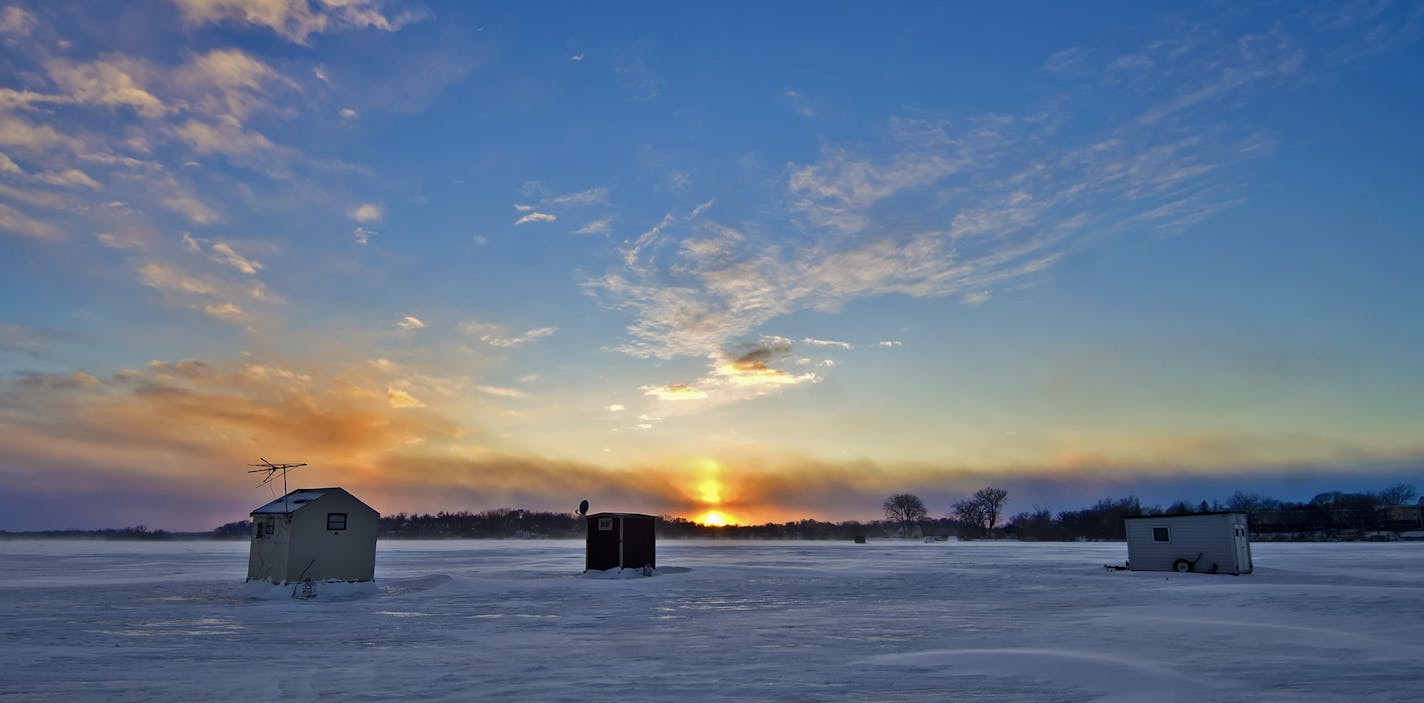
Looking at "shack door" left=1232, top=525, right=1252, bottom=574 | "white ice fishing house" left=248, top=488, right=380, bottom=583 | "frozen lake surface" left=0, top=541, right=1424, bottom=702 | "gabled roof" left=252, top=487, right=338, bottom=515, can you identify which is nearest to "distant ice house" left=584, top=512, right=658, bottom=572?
"frozen lake surface" left=0, top=541, right=1424, bottom=702

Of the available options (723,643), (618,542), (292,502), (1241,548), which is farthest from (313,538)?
(1241,548)

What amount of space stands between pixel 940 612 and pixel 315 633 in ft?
62.4

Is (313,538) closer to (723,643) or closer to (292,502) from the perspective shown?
(292,502)

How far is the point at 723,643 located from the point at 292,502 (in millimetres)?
24174

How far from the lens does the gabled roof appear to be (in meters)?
34.8

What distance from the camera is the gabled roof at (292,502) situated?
34812mm

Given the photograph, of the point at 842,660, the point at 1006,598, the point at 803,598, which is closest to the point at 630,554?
the point at 803,598

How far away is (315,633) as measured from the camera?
72.3 ft

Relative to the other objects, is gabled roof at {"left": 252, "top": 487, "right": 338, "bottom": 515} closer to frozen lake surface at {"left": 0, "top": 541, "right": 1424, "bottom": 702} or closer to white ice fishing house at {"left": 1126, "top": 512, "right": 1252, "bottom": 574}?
frozen lake surface at {"left": 0, "top": 541, "right": 1424, "bottom": 702}

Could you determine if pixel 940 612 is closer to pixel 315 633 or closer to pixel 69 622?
pixel 315 633

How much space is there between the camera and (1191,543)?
45.9 metres

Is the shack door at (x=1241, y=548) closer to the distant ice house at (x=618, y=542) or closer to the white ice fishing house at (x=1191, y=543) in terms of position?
the white ice fishing house at (x=1191, y=543)

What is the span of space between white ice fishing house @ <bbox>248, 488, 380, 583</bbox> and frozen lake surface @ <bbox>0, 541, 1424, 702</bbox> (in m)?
1.24

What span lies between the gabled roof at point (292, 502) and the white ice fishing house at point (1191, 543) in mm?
43963
